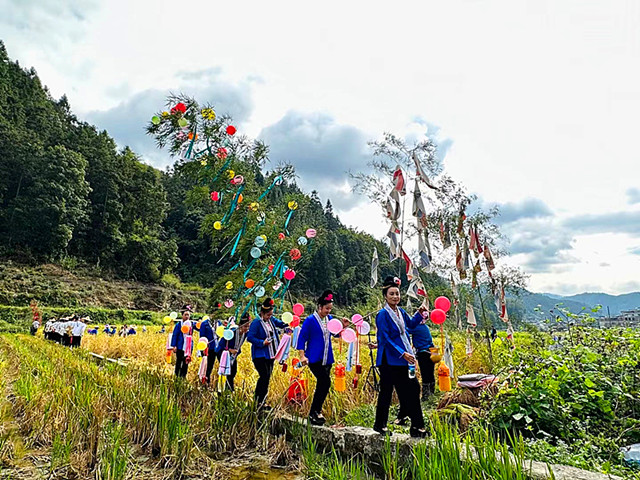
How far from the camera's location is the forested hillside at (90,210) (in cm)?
3244

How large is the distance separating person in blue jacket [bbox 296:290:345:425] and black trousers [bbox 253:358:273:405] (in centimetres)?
63

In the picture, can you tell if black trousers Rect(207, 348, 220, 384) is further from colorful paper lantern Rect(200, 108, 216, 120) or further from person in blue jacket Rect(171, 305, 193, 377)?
colorful paper lantern Rect(200, 108, 216, 120)

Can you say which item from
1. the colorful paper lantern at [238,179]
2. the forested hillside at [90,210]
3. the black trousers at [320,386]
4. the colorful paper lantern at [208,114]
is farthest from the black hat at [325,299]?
the forested hillside at [90,210]

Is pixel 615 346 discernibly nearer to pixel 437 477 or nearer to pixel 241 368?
pixel 437 477

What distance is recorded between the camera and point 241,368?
7262 mm

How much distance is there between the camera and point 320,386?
13.0 ft

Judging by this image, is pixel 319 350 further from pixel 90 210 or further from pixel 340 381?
pixel 90 210

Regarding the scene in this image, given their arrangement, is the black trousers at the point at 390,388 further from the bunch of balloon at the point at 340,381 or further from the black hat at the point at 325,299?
the black hat at the point at 325,299

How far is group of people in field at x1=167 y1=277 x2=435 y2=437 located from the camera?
3.33 meters

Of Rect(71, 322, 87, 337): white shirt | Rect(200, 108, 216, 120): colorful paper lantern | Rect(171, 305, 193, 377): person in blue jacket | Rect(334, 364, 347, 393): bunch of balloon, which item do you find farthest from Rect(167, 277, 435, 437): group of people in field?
Rect(71, 322, 87, 337): white shirt

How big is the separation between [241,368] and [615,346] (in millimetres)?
5499

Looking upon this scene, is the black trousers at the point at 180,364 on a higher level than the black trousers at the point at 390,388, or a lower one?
lower

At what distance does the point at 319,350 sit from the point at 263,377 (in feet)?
3.21

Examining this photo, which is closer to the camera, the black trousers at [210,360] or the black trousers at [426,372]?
the black trousers at [426,372]
